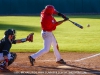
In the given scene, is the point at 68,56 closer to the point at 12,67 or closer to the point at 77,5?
the point at 12,67

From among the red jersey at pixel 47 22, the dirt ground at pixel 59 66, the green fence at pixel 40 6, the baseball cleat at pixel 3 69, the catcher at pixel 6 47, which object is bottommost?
the dirt ground at pixel 59 66

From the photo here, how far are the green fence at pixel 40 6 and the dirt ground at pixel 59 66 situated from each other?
29.8 m

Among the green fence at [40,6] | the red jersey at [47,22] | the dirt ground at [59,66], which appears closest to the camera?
the dirt ground at [59,66]

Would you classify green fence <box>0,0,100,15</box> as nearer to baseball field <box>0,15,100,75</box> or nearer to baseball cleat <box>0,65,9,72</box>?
baseball field <box>0,15,100,75</box>

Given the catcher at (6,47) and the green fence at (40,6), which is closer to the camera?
the catcher at (6,47)

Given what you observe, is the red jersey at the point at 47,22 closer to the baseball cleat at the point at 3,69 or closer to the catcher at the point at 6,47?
the catcher at the point at 6,47

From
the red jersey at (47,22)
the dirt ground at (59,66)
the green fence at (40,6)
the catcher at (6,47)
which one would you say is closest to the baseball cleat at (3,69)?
the catcher at (6,47)

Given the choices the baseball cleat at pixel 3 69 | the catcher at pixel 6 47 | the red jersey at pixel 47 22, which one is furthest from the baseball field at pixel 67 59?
the red jersey at pixel 47 22

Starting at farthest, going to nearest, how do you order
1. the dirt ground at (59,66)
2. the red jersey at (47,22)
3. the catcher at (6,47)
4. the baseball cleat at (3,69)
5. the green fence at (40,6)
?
the green fence at (40,6)
the red jersey at (47,22)
the baseball cleat at (3,69)
the catcher at (6,47)
the dirt ground at (59,66)

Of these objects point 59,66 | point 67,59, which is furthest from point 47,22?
point 67,59

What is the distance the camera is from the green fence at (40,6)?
41.5m

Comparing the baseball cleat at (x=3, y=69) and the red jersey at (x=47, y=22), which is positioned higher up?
the red jersey at (x=47, y=22)

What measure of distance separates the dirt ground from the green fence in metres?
29.8

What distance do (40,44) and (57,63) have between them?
4.79 metres
